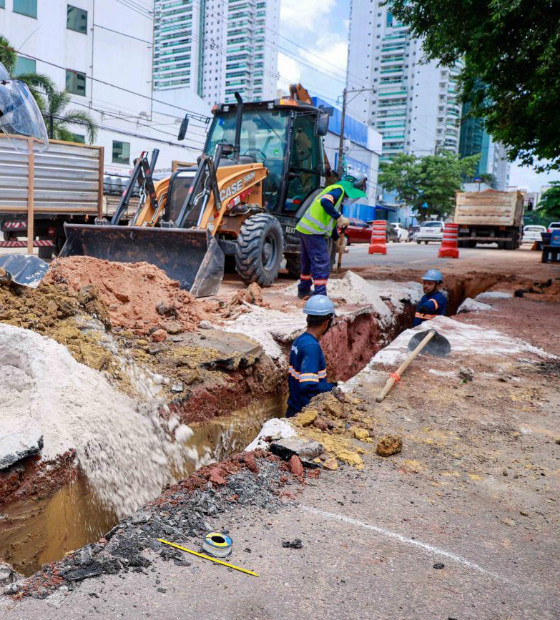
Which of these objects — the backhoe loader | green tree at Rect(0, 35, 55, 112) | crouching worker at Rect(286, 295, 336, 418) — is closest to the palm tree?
green tree at Rect(0, 35, 55, 112)

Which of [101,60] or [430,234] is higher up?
[101,60]

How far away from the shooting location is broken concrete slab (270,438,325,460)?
3.27 m

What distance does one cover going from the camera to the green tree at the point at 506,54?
8109 millimetres

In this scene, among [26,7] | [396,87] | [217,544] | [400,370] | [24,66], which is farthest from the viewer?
[396,87]

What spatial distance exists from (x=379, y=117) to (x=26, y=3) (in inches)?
2985

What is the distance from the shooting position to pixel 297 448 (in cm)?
329

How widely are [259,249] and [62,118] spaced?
65.3 feet

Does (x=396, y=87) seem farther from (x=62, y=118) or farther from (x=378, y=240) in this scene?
(x=378, y=240)

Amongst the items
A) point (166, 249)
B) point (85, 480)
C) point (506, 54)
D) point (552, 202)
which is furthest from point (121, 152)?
point (85, 480)

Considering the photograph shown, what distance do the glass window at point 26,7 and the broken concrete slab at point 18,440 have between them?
92.6 ft

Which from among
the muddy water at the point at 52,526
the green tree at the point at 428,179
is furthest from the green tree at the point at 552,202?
the muddy water at the point at 52,526

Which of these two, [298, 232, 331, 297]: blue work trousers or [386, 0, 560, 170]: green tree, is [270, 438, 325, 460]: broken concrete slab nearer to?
[298, 232, 331, 297]: blue work trousers

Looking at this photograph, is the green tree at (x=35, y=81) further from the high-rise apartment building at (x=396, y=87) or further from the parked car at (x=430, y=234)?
the high-rise apartment building at (x=396, y=87)

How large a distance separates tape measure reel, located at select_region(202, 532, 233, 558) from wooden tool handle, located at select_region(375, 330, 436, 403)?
1993mm
